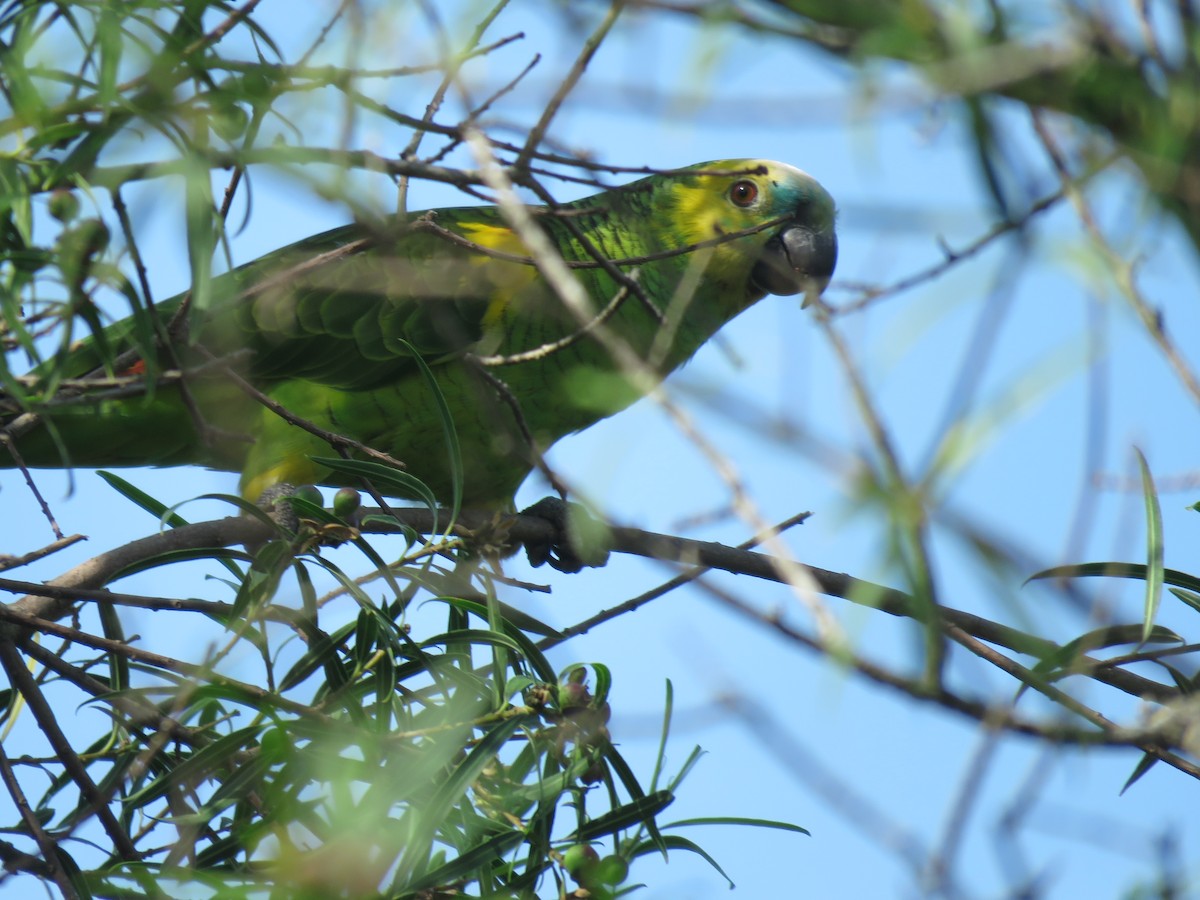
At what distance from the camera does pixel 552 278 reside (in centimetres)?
109

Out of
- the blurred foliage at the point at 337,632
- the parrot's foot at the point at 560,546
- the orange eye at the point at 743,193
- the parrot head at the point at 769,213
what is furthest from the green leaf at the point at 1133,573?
the orange eye at the point at 743,193

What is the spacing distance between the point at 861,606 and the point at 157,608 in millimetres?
1153

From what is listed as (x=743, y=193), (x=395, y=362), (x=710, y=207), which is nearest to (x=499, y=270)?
(x=395, y=362)

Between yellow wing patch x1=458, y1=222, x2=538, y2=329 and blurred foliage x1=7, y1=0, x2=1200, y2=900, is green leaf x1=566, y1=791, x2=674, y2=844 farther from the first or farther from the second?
yellow wing patch x1=458, y1=222, x2=538, y2=329

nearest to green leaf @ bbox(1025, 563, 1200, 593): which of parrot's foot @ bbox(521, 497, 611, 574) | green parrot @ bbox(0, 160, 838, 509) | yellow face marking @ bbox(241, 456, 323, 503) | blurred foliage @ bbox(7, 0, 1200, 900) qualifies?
blurred foliage @ bbox(7, 0, 1200, 900)

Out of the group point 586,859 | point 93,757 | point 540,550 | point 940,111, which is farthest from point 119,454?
point 940,111

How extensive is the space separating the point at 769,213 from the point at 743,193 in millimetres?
115

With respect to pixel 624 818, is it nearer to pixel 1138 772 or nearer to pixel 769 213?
pixel 1138 772

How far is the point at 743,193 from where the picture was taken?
11.4 feet

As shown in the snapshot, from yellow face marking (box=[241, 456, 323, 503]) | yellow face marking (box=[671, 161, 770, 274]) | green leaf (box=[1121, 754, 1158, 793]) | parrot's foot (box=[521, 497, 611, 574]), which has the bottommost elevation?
green leaf (box=[1121, 754, 1158, 793])

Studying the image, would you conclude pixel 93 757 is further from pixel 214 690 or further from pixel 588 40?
pixel 588 40

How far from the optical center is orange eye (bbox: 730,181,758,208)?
3467 mm

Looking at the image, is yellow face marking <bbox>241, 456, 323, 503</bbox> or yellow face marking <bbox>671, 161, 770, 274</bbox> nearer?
yellow face marking <bbox>241, 456, 323, 503</bbox>

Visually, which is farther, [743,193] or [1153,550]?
[743,193]
